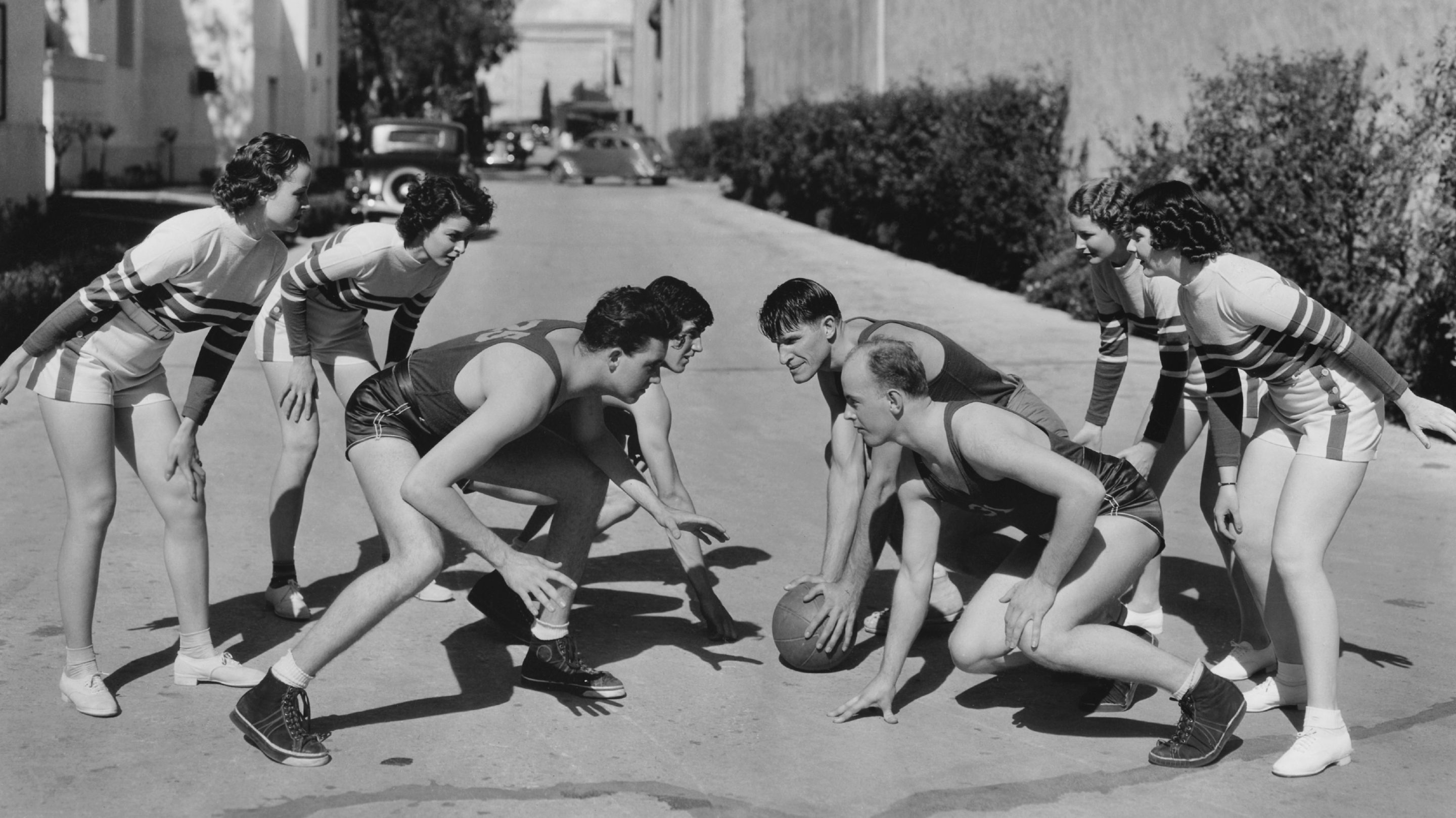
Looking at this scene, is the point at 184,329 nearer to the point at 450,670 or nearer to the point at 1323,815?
the point at 450,670

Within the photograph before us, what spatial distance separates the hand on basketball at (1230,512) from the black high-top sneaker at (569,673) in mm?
2080

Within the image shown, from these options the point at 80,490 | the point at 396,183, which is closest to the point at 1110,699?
the point at 80,490

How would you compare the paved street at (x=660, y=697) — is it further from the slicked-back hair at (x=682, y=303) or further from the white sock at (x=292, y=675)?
the slicked-back hair at (x=682, y=303)

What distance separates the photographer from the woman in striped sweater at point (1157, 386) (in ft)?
18.2

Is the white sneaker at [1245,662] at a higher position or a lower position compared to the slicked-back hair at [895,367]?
lower

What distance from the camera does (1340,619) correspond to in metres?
6.15

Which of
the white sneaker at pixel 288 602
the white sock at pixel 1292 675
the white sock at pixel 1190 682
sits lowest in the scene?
the white sock at pixel 1292 675

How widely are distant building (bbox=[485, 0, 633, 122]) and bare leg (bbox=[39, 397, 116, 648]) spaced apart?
94.2m

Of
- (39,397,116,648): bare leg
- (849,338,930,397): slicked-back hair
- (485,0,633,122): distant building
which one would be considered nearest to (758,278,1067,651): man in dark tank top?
(849,338,930,397): slicked-back hair

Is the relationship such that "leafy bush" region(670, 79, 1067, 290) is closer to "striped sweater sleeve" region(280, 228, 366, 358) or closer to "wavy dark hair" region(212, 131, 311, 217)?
"striped sweater sleeve" region(280, 228, 366, 358)

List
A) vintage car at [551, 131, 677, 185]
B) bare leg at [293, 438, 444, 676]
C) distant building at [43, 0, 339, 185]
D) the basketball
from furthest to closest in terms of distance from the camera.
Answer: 1. vintage car at [551, 131, 677, 185]
2. distant building at [43, 0, 339, 185]
3. the basketball
4. bare leg at [293, 438, 444, 676]

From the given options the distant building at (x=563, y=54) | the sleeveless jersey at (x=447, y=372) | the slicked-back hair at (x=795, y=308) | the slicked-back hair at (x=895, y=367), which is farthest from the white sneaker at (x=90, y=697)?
the distant building at (x=563, y=54)

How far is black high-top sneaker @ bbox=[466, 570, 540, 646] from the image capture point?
5.76 meters

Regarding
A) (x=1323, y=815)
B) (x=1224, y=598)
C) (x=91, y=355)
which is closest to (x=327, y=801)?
(x=91, y=355)
